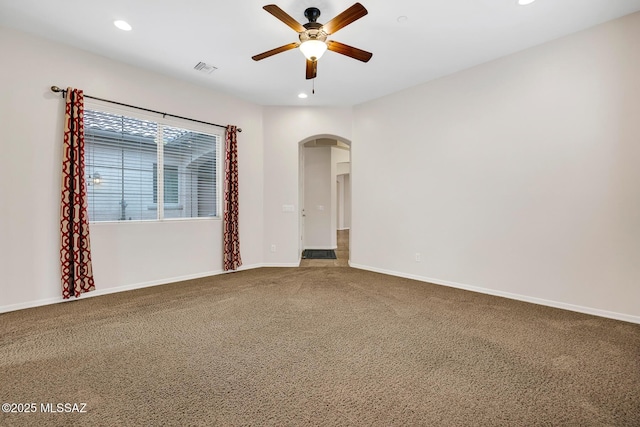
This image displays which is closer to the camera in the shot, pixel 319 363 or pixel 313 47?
pixel 319 363

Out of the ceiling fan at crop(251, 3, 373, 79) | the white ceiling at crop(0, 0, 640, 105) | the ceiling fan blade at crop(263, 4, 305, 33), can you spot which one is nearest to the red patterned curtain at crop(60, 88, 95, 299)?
the white ceiling at crop(0, 0, 640, 105)

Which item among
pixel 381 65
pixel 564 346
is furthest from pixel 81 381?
pixel 381 65

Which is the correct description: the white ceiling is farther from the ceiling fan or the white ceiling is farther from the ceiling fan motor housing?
the ceiling fan

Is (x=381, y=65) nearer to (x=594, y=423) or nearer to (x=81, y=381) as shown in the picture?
(x=594, y=423)

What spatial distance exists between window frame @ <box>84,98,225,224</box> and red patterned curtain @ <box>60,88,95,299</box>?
20 cm

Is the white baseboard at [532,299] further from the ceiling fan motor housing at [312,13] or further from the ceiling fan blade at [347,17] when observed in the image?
the ceiling fan motor housing at [312,13]

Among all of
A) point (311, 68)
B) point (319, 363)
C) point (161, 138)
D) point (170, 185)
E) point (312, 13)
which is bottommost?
point (319, 363)

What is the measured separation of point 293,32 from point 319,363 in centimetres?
330

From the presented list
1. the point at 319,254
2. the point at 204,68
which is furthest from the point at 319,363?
the point at 319,254

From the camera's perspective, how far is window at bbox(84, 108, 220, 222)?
3625 millimetres

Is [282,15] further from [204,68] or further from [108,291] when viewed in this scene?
[108,291]

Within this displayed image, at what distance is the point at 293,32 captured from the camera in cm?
312

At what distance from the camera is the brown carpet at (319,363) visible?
155cm

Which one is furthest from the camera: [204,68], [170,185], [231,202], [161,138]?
[231,202]
